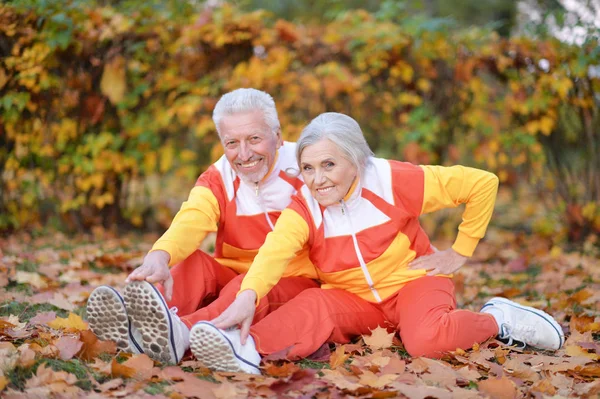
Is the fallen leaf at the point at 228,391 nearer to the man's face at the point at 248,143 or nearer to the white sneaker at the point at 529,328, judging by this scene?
the man's face at the point at 248,143

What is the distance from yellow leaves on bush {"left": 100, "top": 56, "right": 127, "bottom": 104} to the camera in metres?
5.34

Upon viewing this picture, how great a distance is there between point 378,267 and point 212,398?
1038 millimetres

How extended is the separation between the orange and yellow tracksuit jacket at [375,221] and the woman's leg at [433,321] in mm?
90

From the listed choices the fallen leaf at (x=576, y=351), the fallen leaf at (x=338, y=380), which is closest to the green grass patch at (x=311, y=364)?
the fallen leaf at (x=338, y=380)

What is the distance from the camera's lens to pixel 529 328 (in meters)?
2.77

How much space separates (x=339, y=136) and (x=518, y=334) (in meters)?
1.17

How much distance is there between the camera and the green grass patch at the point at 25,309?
9.98 feet

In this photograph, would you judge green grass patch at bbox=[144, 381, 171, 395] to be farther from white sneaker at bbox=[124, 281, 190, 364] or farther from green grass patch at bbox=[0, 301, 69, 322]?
green grass patch at bbox=[0, 301, 69, 322]

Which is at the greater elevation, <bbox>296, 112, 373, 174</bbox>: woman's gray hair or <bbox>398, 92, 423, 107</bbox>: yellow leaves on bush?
<bbox>398, 92, 423, 107</bbox>: yellow leaves on bush

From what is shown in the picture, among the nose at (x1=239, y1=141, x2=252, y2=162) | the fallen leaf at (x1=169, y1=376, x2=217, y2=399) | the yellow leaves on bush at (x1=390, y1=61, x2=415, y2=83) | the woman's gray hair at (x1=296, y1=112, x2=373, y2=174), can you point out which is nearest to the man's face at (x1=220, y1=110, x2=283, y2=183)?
the nose at (x1=239, y1=141, x2=252, y2=162)

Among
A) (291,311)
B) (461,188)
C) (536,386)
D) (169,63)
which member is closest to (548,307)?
(461,188)

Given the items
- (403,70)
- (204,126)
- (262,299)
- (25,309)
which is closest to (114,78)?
(204,126)

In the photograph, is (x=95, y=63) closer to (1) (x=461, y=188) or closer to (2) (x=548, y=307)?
(1) (x=461, y=188)

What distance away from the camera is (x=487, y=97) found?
5.60 m
